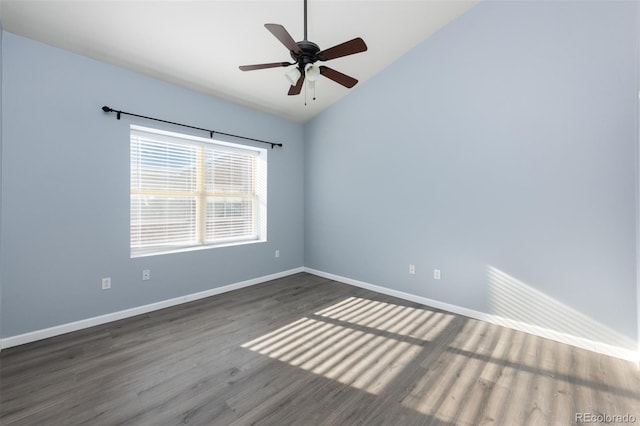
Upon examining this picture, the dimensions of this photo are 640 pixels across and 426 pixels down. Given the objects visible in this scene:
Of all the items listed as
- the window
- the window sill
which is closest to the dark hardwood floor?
the window sill

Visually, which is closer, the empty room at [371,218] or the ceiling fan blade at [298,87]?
the empty room at [371,218]

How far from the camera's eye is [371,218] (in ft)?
13.1

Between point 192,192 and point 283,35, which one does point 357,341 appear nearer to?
point 283,35

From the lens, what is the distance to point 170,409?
167 centimetres

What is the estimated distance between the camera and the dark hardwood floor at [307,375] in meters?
1.64

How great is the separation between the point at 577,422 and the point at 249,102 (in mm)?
4530

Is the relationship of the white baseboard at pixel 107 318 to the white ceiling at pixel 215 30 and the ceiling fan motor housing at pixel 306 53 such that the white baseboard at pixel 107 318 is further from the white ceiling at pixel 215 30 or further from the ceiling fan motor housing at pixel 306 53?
the ceiling fan motor housing at pixel 306 53

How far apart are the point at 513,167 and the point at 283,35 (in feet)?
8.45

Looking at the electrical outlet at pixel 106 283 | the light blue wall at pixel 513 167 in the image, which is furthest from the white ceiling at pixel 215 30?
the electrical outlet at pixel 106 283

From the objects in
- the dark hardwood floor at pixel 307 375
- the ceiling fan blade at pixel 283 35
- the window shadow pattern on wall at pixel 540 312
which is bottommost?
the dark hardwood floor at pixel 307 375

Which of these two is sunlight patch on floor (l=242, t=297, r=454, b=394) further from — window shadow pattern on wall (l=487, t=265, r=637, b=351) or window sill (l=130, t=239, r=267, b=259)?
window sill (l=130, t=239, r=267, b=259)

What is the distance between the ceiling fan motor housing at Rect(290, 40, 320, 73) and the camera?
77.2 inches

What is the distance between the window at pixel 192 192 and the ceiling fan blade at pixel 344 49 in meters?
2.35

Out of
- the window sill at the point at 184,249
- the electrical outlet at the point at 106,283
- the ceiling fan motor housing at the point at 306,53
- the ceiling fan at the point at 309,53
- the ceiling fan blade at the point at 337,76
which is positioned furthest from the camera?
the window sill at the point at 184,249
